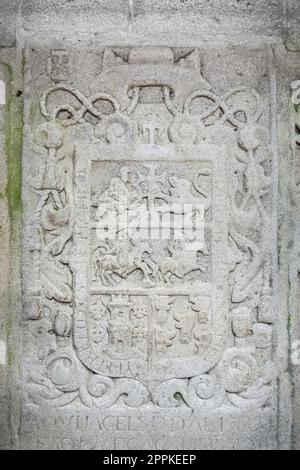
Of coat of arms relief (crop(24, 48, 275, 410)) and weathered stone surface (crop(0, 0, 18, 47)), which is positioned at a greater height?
weathered stone surface (crop(0, 0, 18, 47))

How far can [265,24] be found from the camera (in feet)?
9.45

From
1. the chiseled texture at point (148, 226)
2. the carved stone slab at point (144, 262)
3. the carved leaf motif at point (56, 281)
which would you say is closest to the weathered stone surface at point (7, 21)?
the chiseled texture at point (148, 226)

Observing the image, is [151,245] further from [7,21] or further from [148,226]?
[7,21]

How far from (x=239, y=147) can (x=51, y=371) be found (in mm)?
1470

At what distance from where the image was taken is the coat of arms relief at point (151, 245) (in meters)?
2.85

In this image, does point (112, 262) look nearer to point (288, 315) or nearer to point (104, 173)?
point (104, 173)

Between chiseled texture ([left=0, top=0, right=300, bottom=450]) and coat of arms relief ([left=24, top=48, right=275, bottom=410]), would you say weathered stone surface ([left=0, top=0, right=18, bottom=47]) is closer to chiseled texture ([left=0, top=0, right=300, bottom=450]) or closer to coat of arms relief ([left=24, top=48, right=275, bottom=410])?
chiseled texture ([left=0, top=0, right=300, bottom=450])

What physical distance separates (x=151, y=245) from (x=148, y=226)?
10 centimetres

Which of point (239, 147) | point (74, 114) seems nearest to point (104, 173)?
point (74, 114)

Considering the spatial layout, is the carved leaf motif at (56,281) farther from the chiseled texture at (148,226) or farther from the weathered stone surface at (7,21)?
the weathered stone surface at (7,21)

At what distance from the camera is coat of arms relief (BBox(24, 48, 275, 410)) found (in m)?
2.85

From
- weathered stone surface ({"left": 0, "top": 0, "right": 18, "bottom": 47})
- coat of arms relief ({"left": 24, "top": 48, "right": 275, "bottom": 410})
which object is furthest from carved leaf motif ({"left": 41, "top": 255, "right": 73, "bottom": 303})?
weathered stone surface ({"left": 0, "top": 0, "right": 18, "bottom": 47})

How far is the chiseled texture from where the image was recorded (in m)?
2.85

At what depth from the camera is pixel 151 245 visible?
113 inches
